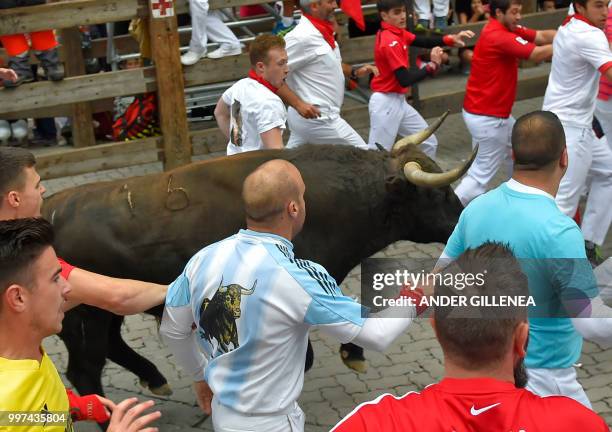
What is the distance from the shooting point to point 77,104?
10594 millimetres

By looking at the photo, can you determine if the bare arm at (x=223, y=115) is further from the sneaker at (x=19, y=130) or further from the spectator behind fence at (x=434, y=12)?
the spectator behind fence at (x=434, y=12)

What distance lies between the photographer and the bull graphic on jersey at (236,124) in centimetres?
701

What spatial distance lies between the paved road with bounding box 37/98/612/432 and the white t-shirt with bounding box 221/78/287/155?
4.98 ft

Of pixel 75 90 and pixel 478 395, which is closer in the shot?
pixel 478 395

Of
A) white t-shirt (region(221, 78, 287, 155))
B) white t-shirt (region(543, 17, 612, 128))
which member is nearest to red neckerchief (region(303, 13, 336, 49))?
white t-shirt (region(221, 78, 287, 155))

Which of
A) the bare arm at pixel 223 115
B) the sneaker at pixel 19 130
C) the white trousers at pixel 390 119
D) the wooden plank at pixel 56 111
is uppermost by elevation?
the bare arm at pixel 223 115

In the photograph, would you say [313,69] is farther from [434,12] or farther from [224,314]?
[434,12]

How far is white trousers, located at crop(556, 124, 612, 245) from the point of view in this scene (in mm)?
7387

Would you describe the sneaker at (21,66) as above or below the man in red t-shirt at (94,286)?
below

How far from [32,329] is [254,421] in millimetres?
1053

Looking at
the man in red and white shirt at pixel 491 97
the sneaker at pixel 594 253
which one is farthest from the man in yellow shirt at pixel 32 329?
the man in red and white shirt at pixel 491 97

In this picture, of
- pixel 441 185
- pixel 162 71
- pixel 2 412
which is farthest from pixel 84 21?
pixel 2 412

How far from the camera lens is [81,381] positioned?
220 inches

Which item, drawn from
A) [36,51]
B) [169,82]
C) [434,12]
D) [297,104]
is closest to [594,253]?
[297,104]
